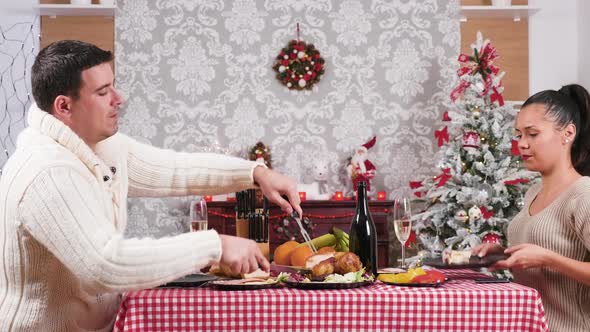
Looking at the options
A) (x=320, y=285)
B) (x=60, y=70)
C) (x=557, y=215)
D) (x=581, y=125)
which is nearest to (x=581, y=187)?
(x=557, y=215)

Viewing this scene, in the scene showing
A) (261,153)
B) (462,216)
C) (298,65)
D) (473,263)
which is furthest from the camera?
(298,65)

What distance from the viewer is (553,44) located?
21.4ft

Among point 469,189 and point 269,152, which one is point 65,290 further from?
point 269,152

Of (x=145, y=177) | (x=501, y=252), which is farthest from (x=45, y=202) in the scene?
(x=501, y=252)

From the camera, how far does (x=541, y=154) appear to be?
9.46ft

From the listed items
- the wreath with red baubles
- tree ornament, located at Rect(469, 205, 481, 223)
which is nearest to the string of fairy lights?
the wreath with red baubles

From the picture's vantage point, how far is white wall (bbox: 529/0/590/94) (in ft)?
21.3

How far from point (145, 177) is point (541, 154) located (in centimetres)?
152

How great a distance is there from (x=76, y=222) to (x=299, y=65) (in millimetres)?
4690

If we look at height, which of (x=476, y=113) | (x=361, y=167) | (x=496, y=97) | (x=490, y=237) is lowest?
(x=490, y=237)

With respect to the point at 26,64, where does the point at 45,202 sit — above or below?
below

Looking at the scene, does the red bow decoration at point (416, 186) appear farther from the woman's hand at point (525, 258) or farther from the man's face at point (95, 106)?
the man's face at point (95, 106)

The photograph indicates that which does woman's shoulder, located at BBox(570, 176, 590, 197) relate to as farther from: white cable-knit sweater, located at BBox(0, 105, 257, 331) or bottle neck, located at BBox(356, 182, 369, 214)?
white cable-knit sweater, located at BBox(0, 105, 257, 331)

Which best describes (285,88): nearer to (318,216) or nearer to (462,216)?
(318,216)
